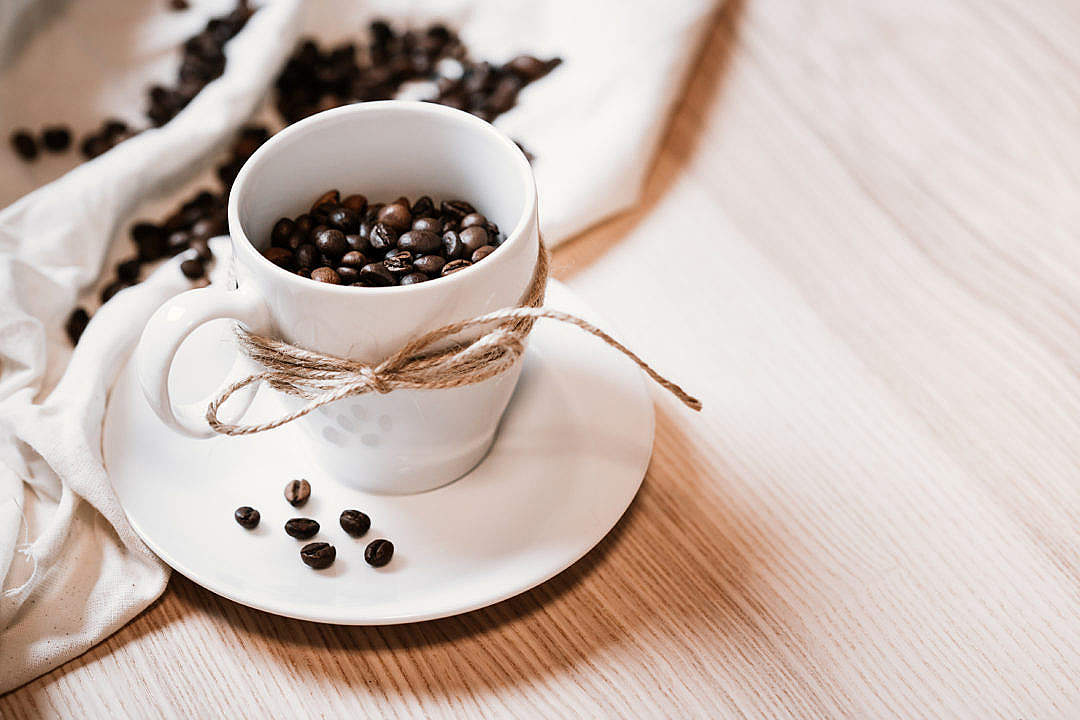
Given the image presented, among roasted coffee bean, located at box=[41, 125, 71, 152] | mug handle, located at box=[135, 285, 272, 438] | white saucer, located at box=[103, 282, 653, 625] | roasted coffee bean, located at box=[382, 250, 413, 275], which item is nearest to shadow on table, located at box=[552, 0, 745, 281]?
white saucer, located at box=[103, 282, 653, 625]

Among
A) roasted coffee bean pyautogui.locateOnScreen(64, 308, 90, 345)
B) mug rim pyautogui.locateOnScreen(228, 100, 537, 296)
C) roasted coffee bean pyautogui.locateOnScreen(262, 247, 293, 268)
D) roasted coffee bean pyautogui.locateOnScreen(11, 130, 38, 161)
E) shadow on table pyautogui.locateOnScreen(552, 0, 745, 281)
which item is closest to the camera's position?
mug rim pyautogui.locateOnScreen(228, 100, 537, 296)

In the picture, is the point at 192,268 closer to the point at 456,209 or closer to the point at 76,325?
the point at 76,325

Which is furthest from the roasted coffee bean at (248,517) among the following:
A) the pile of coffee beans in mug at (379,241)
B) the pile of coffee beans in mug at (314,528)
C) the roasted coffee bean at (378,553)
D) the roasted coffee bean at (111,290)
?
the roasted coffee bean at (111,290)

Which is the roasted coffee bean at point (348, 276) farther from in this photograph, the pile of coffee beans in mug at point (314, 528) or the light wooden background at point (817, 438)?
the light wooden background at point (817, 438)

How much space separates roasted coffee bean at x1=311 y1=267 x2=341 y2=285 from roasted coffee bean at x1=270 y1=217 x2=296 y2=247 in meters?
0.07

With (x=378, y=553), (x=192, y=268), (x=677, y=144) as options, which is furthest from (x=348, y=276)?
(x=677, y=144)

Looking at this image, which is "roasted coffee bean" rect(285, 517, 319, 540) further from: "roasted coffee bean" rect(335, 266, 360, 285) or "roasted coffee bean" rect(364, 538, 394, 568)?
"roasted coffee bean" rect(335, 266, 360, 285)

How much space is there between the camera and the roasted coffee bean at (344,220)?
2.79 ft

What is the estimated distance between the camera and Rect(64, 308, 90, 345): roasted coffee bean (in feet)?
3.51

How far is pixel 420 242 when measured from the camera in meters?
0.82

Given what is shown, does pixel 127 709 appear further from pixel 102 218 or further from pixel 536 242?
pixel 102 218

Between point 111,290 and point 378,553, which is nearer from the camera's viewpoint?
point 378,553

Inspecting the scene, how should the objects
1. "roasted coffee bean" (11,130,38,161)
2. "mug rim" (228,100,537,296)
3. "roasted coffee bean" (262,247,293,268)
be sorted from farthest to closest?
1. "roasted coffee bean" (11,130,38,161)
2. "roasted coffee bean" (262,247,293,268)
3. "mug rim" (228,100,537,296)

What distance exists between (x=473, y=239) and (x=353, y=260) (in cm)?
10
